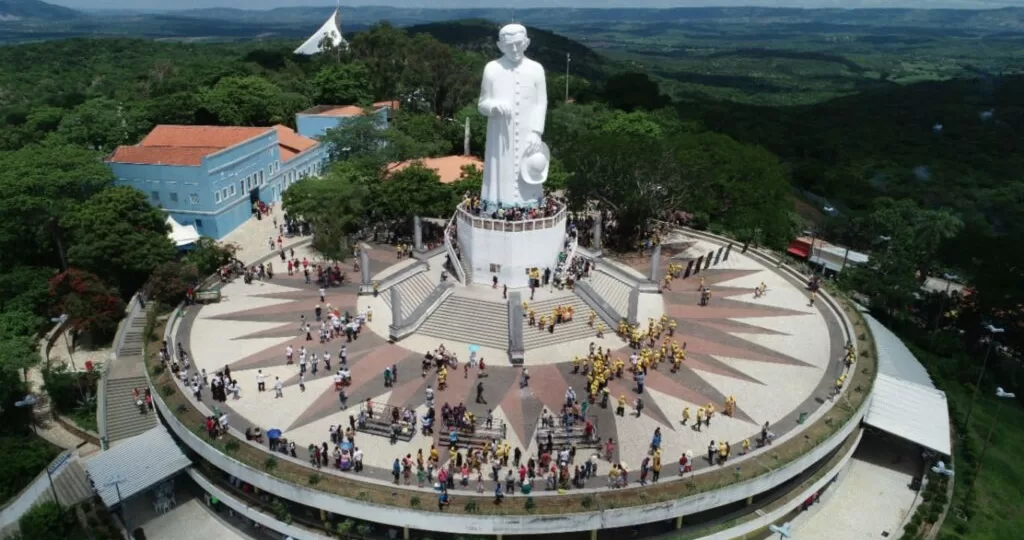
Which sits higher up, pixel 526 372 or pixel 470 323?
pixel 470 323

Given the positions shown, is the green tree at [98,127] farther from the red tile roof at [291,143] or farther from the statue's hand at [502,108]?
the statue's hand at [502,108]

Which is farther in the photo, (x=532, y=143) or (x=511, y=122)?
(x=532, y=143)

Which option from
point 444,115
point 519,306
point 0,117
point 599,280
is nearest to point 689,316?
point 599,280

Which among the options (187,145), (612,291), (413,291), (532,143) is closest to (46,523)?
(413,291)

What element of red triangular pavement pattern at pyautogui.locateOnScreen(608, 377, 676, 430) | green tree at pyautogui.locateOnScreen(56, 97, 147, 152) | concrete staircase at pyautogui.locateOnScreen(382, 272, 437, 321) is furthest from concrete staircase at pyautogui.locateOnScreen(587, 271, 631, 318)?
green tree at pyautogui.locateOnScreen(56, 97, 147, 152)

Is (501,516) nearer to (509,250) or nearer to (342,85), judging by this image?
(509,250)
